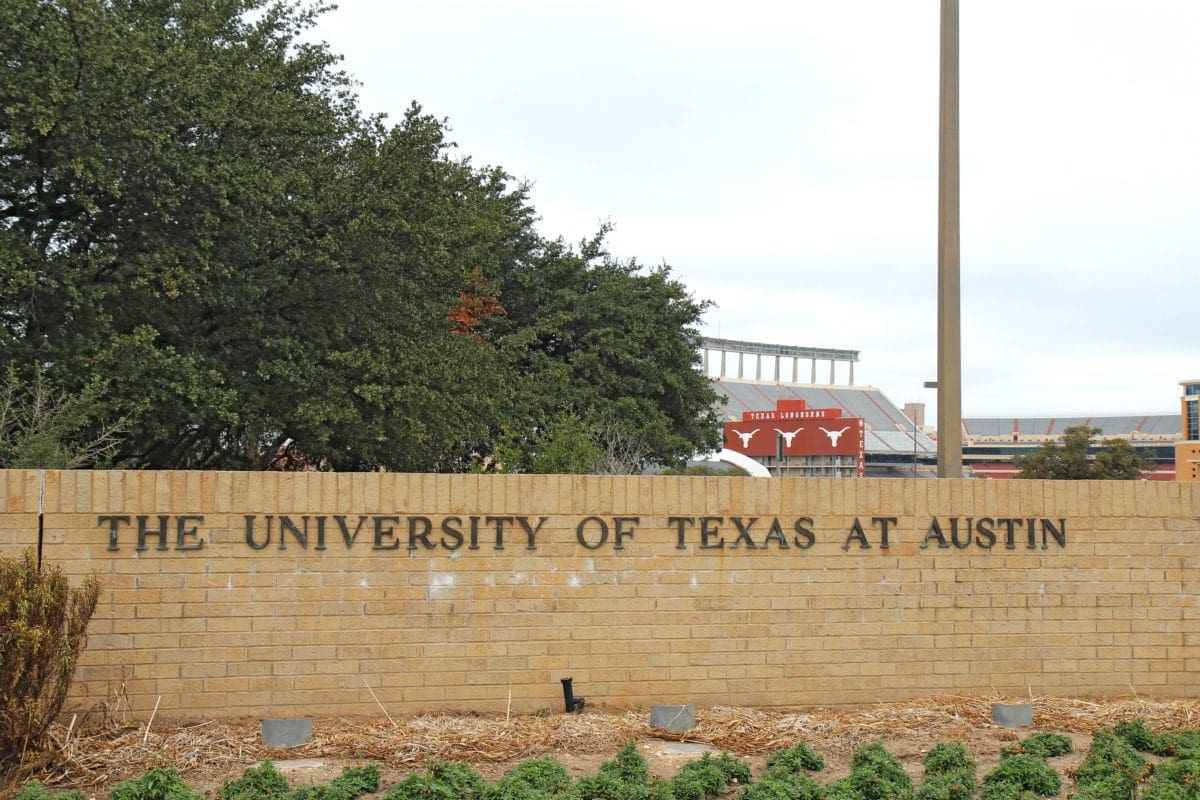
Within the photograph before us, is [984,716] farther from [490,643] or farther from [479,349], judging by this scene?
[479,349]

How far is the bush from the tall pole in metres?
7.09

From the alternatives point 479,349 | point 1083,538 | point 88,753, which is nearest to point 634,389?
point 479,349

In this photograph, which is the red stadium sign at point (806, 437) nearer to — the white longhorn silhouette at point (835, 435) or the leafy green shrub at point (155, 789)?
the white longhorn silhouette at point (835, 435)

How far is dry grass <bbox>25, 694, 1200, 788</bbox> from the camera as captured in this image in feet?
25.6

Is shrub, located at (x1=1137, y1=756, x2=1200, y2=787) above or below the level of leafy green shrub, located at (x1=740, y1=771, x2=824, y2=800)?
above

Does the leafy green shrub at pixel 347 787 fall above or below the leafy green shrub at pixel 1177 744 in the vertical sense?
below

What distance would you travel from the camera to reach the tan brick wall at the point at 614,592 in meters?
8.85

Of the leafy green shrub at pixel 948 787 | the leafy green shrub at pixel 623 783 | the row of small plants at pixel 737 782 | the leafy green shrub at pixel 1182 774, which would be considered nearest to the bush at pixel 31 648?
the row of small plants at pixel 737 782

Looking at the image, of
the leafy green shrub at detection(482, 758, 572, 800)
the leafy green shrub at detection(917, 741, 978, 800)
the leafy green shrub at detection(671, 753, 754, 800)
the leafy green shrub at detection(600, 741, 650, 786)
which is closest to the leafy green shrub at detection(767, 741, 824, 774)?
the leafy green shrub at detection(671, 753, 754, 800)

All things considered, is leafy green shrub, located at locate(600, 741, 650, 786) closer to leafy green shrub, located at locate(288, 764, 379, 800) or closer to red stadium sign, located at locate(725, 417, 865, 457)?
leafy green shrub, located at locate(288, 764, 379, 800)

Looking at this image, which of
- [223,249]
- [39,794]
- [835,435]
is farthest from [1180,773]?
[835,435]

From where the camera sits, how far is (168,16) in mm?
17172

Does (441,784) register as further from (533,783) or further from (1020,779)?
(1020,779)

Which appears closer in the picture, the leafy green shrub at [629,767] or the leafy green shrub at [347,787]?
the leafy green shrub at [347,787]
